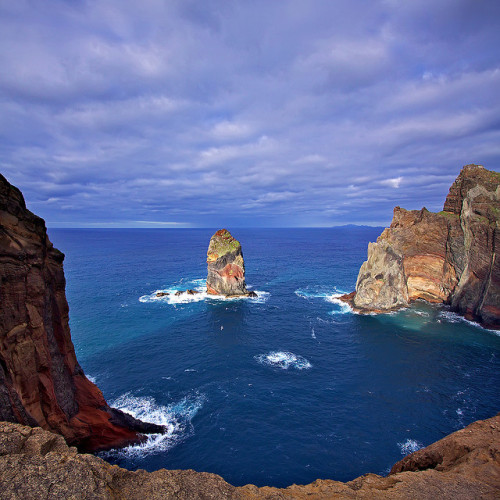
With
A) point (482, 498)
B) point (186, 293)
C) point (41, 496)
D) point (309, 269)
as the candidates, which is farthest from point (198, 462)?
point (309, 269)

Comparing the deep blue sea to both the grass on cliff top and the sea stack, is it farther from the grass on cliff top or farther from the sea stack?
the grass on cliff top

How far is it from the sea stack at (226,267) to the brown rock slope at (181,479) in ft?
223

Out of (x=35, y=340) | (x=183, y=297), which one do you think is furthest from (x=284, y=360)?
(x=183, y=297)

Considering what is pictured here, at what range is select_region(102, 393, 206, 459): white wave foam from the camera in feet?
100.0

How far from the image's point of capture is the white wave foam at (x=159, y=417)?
30.5 metres

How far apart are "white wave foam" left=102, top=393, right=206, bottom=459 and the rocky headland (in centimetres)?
4765

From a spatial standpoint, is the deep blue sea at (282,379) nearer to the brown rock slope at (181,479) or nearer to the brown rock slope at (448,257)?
the brown rock slope at (448,257)

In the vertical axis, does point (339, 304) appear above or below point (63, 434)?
below

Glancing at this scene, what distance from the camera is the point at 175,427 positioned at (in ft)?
110

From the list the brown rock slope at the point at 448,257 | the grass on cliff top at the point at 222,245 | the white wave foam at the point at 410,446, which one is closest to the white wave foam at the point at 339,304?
the brown rock slope at the point at 448,257

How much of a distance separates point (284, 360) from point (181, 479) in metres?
35.8

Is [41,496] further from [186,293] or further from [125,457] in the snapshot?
[186,293]

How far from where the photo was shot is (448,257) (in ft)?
243

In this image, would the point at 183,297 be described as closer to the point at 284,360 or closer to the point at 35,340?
the point at 284,360
